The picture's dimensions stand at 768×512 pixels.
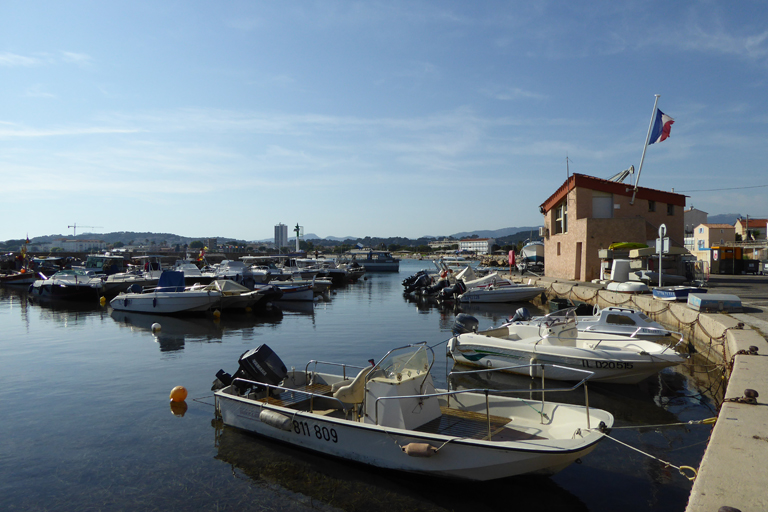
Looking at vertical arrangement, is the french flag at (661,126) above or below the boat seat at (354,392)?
above

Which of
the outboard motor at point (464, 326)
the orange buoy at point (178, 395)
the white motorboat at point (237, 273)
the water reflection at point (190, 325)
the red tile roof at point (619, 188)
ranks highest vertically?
the red tile roof at point (619, 188)

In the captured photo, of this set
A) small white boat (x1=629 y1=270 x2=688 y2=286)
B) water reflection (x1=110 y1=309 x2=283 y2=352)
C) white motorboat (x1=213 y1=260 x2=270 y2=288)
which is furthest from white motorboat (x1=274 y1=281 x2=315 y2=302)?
small white boat (x1=629 y1=270 x2=688 y2=286)

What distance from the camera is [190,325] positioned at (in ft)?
78.9

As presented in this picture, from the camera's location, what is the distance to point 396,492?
7387 mm

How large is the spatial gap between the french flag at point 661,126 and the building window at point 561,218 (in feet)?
26.9

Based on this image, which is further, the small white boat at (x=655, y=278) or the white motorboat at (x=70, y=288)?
the white motorboat at (x=70, y=288)

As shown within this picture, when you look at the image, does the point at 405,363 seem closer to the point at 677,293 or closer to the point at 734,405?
the point at 734,405

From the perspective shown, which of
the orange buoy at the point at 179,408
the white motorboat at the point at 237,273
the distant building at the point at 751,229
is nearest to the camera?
the orange buoy at the point at 179,408

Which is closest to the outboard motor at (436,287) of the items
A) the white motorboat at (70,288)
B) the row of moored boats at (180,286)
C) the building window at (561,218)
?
the row of moored boats at (180,286)

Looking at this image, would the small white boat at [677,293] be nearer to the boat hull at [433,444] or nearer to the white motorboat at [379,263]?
the boat hull at [433,444]

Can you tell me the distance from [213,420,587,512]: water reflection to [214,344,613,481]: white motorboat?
25cm

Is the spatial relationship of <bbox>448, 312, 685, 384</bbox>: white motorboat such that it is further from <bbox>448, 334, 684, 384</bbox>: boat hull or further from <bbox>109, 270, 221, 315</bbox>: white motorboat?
<bbox>109, 270, 221, 315</bbox>: white motorboat

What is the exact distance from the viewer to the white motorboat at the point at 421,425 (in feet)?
22.6

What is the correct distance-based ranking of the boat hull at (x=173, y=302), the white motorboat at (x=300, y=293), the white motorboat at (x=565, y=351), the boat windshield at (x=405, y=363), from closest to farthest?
the boat windshield at (x=405, y=363)
the white motorboat at (x=565, y=351)
the boat hull at (x=173, y=302)
the white motorboat at (x=300, y=293)
